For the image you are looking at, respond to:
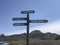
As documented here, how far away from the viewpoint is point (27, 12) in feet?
55.4

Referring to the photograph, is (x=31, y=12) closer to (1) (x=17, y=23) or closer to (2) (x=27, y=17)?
(2) (x=27, y=17)

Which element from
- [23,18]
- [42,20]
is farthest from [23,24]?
[42,20]

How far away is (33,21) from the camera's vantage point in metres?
17.4

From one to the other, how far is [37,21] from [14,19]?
6.53 feet

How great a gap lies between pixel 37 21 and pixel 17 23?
1759 millimetres

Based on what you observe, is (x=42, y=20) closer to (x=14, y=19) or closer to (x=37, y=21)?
(x=37, y=21)

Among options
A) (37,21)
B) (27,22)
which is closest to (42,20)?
(37,21)

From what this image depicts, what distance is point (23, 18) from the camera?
17250mm

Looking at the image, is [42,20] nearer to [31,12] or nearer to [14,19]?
[31,12]

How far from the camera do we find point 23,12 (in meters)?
16.9

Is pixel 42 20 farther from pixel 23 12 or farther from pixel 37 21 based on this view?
pixel 23 12

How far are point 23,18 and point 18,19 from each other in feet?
1.74

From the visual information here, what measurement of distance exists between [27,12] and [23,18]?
702 millimetres

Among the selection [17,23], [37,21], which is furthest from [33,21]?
[17,23]
